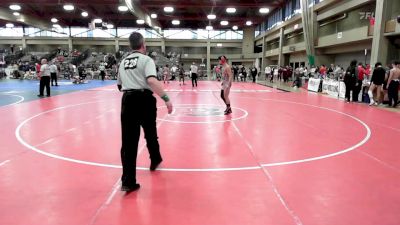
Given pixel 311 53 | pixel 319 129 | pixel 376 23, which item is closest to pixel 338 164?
pixel 319 129

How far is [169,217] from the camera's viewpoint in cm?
354

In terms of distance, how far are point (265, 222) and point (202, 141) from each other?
3.68 m

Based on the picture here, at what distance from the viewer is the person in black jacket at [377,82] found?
13323mm

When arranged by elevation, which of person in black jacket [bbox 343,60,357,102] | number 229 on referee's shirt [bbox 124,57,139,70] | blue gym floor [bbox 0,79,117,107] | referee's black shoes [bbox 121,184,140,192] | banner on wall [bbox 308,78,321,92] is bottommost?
referee's black shoes [bbox 121,184,140,192]

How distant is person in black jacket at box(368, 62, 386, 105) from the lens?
13323 millimetres

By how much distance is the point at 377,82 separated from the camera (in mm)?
13516

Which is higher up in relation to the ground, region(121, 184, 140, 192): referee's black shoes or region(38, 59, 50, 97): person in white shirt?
region(38, 59, 50, 97): person in white shirt

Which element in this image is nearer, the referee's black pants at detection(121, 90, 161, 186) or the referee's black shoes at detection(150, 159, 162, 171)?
the referee's black pants at detection(121, 90, 161, 186)

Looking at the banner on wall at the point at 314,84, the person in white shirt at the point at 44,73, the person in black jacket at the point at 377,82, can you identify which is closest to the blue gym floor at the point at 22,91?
the person in white shirt at the point at 44,73

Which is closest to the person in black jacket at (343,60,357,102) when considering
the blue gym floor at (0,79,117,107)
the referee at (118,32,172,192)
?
the referee at (118,32,172,192)

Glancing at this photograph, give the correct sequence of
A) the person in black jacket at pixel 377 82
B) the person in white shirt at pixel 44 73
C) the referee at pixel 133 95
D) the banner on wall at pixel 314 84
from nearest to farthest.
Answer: the referee at pixel 133 95 < the person in black jacket at pixel 377 82 < the person in white shirt at pixel 44 73 < the banner on wall at pixel 314 84

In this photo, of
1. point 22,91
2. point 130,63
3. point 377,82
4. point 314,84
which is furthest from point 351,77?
point 22,91

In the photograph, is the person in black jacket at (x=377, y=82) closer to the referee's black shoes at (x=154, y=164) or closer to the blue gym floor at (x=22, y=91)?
the referee's black shoes at (x=154, y=164)

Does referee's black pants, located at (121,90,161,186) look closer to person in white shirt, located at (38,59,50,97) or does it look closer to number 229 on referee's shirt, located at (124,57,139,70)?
Answer: number 229 on referee's shirt, located at (124,57,139,70)
